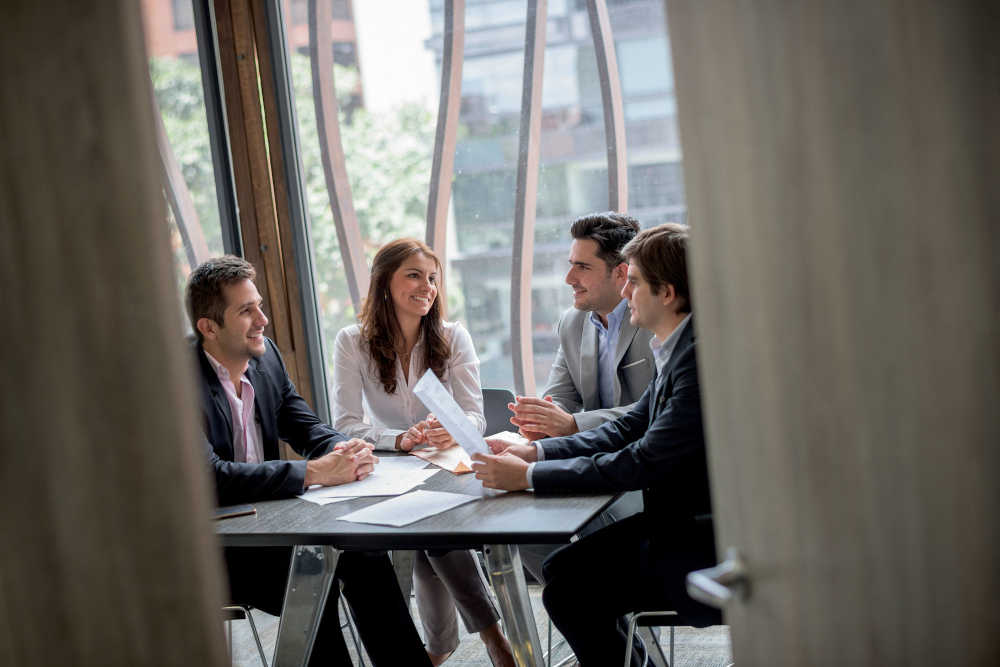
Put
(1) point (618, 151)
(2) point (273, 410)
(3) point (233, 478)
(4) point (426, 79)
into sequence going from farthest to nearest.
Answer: (4) point (426, 79) < (1) point (618, 151) < (2) point (273, 410) < (3) point (233, 478)

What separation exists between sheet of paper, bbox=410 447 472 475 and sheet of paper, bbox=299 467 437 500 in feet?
0.23

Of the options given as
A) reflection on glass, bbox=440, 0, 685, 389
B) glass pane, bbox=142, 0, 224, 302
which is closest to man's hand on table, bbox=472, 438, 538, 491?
reflection on glass, bbox=440, 0, 685, 389

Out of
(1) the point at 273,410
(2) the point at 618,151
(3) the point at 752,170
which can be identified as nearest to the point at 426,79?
(2) the point at 618,151

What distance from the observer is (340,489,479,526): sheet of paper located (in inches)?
93.7

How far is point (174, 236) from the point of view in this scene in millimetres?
4496

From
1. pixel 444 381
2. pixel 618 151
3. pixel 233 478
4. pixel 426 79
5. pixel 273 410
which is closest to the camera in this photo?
pixel 233 478

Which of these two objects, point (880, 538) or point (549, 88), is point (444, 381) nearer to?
point (549, 88)

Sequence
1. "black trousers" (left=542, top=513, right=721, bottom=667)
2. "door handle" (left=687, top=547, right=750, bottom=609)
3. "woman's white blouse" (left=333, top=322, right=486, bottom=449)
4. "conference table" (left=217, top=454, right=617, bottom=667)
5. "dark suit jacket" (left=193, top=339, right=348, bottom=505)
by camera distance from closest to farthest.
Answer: "door handle" (left=687, top=547, right=750, bottom=609) → "conference table" (left=217, top=454, right=617, bottom=667) → "black trousers" (left=542, top=513, right=721, bottom=667) → "dark suit jacket" (left=193, top=339, right=348, bottom=505) → "woman's white blouse" (left=333, top=322, right=486, bottom=449)

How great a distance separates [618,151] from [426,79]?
970 millimetres

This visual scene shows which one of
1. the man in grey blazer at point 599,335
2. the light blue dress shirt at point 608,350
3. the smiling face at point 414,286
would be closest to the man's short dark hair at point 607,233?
the man in grey blazer at point 599,335

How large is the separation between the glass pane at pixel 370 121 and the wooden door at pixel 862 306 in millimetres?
3256

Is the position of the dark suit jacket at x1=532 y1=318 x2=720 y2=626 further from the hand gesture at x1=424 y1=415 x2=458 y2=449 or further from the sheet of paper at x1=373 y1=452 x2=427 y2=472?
the hand gesture at x1=424 y1=415 x2=458 y2=449

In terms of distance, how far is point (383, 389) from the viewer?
3.61m

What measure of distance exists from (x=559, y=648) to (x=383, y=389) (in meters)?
1.16
